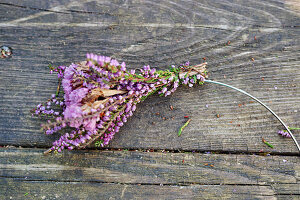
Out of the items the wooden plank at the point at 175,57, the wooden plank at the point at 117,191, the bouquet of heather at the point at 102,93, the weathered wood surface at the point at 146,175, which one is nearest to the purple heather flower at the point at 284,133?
the wooden plank at the point at 175,57

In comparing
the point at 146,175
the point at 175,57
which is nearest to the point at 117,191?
the point at 146,175

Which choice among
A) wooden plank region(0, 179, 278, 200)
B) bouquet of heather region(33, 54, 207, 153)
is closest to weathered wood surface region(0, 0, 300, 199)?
wooden plank region(0, 179, 278, 200)

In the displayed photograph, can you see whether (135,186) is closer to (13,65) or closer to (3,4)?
(13,65)

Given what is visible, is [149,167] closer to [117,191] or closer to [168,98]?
[117,191]

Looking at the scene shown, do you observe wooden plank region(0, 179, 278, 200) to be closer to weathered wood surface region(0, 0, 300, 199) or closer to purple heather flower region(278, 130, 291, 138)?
weathered wood surface region(0, 0, 300, 199)

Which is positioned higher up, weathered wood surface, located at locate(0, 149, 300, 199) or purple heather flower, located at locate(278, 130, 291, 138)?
purple heather flower, located at locate(278, 130, 291, 138)

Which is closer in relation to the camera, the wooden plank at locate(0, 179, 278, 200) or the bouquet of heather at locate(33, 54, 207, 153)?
the bouquet of heather at locate(33, 54, 207, 153)

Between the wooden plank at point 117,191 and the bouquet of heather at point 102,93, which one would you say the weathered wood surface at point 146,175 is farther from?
the bouquet of heather at point 102,93

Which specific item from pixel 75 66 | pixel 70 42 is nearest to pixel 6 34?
pixel 70 42
